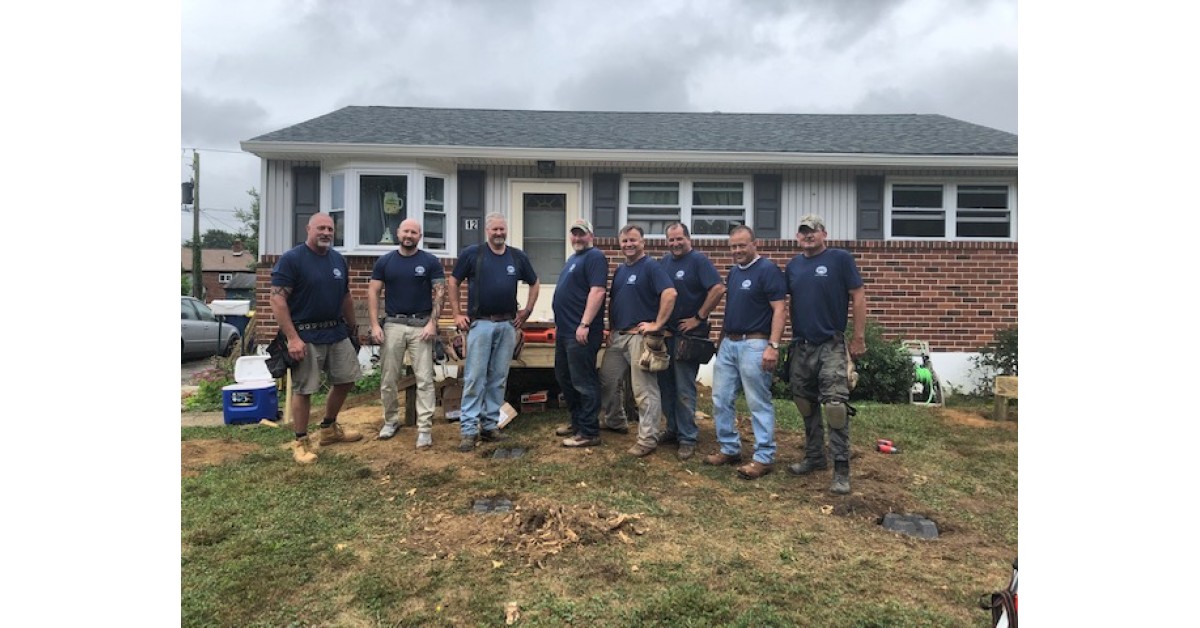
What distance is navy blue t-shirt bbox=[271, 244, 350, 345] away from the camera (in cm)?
470

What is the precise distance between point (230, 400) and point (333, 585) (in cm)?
465

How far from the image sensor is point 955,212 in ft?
29.3

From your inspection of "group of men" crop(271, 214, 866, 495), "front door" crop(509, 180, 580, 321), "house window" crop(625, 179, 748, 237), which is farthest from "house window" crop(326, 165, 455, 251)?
"group of men" crop(271, 214, 866, 495)

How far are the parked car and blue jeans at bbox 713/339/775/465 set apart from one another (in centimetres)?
1145

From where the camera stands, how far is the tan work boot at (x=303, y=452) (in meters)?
4.88

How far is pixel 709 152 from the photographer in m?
8.59

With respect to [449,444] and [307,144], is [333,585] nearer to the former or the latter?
[449,444]

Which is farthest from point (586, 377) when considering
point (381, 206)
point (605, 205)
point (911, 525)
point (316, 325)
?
point (381, 206)

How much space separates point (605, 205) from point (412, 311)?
440 cm

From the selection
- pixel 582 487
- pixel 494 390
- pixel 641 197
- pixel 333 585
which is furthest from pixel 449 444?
pixel 641 197

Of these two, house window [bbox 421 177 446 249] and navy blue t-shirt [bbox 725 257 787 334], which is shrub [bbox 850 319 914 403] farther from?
house window [bbox 421 177 446 249]

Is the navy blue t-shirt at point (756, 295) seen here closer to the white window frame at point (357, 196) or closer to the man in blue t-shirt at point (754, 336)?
the man in blue t-shirt at point (754, 336)

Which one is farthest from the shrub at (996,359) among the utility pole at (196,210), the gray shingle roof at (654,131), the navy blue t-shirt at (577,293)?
the utility pole at (196,210)

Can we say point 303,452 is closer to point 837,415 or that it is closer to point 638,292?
point 638,292
